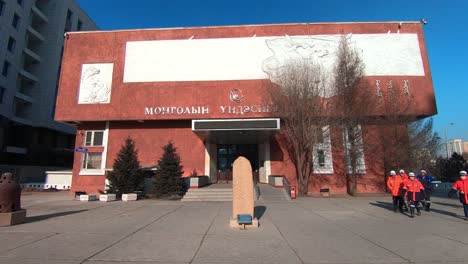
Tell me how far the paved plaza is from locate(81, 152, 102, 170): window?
16861mm

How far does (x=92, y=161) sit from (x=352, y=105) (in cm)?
2336

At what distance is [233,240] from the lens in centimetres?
783

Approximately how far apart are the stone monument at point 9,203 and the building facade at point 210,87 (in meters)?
15.1

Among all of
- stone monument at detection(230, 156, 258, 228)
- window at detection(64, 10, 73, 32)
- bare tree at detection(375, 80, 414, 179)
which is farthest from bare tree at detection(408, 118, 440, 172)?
window at detection(64, 10, 73, 32)

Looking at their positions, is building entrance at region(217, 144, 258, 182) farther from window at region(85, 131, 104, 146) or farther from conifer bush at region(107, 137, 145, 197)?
window at region(85, 131, 104, 146)

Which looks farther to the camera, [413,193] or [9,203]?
[413,193]

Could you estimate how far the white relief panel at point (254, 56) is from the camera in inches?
1017

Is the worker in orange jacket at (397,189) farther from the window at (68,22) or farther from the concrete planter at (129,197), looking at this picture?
the window at (68,22)

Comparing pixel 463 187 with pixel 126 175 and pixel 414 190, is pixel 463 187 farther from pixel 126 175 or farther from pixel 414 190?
pixel 126 175

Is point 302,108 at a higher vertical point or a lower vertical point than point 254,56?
lower

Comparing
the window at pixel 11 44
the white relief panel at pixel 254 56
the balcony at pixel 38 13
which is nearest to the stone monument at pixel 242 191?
the white relief panel at pixel 254 56

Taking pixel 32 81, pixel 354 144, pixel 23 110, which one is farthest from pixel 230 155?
pixel 32 81

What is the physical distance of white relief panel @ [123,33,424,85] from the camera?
25.8 meters

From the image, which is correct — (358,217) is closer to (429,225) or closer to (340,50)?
(429,225)
